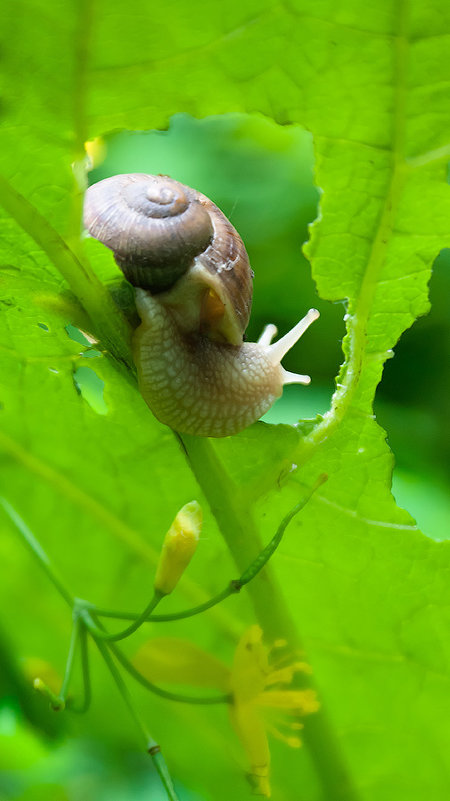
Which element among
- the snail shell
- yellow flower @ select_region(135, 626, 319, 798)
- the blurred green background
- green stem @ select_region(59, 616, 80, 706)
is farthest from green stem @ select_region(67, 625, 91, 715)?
the blurred green background

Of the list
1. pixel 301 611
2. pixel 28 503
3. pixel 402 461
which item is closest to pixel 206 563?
pixel 301 611

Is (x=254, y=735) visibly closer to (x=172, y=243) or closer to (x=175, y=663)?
(x=175, y=663)

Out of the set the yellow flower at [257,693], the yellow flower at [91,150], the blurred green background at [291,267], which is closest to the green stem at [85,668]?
the yellow flower at [257,693]

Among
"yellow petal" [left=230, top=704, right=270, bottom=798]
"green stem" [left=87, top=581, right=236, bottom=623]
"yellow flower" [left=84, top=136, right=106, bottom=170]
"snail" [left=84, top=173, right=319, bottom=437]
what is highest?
"yellow flower" [left=84, top=136, right=106, bottom=170]

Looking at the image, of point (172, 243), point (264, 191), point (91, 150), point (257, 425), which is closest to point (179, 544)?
point (257, 425)

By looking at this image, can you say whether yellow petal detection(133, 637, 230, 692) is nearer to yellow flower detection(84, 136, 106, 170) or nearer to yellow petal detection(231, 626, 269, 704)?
yellow petal detection(231, 626, 269, 704)

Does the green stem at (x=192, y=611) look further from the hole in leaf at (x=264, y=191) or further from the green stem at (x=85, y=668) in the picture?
the hole in leaf at (x=264, y=191)
